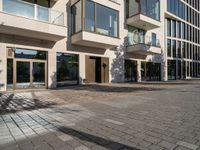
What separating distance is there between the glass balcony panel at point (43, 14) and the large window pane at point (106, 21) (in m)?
4.79

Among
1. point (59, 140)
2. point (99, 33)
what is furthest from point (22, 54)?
point (59, 140)

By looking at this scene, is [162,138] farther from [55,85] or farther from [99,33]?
[99,33]

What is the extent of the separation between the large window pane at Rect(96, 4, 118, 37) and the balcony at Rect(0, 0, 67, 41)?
376 cm

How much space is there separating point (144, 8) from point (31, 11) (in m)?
13.6

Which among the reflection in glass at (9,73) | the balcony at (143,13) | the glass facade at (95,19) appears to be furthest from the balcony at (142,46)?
the reflection in glass at (9,73)

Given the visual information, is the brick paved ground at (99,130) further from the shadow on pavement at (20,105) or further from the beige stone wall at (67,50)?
the beige stone wall at (67,50)

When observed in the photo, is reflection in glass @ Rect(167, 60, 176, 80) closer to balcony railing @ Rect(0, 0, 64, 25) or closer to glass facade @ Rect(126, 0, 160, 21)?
glass facade @ Rect(126, 0, 160, 21)

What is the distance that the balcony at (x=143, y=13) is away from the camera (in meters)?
20.8

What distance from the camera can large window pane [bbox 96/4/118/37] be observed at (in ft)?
55.7


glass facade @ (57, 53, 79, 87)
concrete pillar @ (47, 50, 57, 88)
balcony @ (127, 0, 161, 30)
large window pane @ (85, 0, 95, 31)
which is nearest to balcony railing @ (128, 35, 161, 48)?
balcony @ (127, 0, 161, 30)

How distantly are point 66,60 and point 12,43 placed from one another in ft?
15.6

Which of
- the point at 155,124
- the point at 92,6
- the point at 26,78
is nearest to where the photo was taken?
the point at 155,124

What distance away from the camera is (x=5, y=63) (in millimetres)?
12703

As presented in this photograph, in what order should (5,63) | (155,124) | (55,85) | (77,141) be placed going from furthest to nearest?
(55,85) → (5,63) → (155,124) → (77,141)
